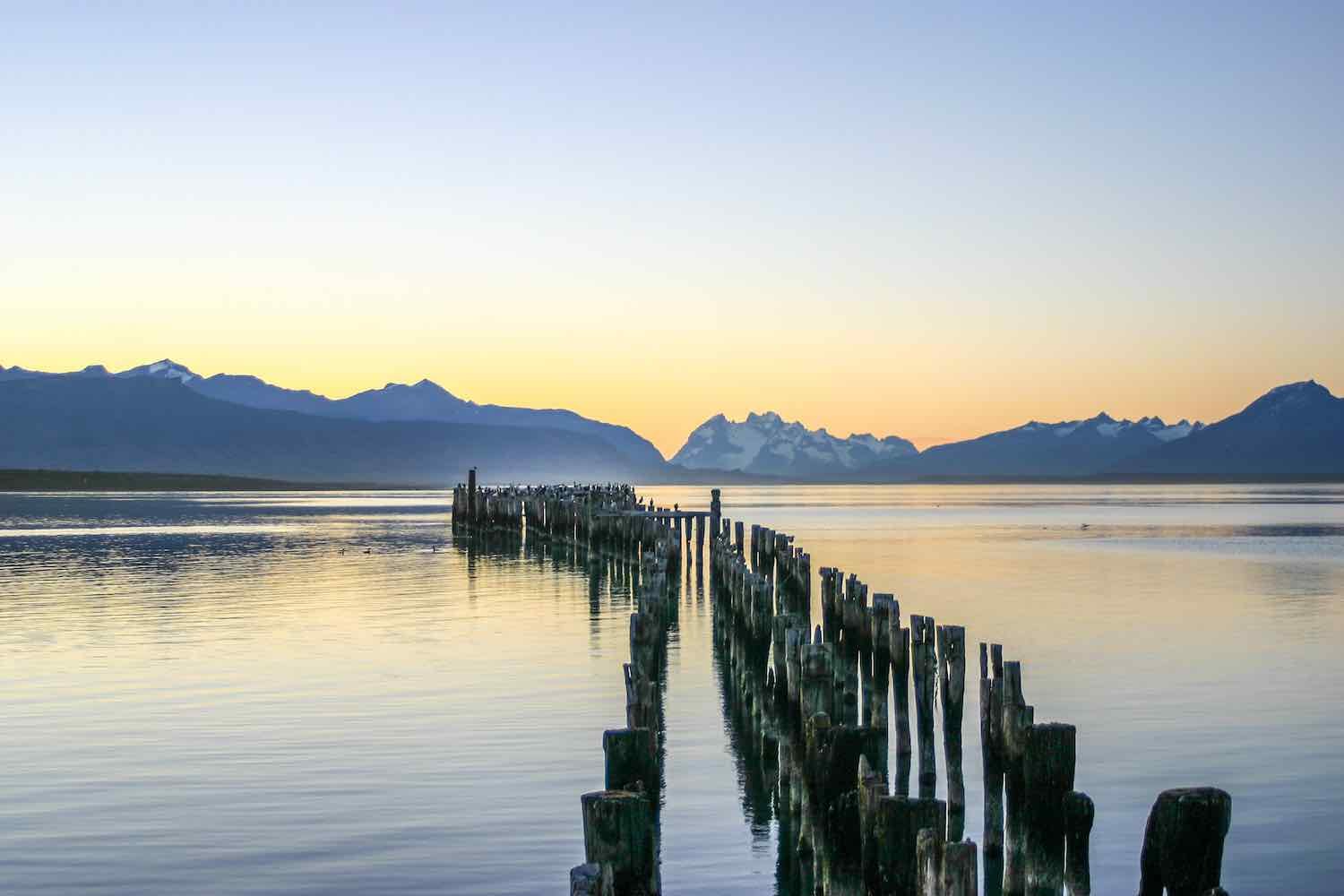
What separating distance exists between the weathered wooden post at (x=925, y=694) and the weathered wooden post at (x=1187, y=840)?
6647 mm

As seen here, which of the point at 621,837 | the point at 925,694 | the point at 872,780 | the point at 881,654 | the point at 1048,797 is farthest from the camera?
the point at 881,654

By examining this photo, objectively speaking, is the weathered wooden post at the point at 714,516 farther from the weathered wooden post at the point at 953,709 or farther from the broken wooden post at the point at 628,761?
the broken wooden post at the point at 628,761

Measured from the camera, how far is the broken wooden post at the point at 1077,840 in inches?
394

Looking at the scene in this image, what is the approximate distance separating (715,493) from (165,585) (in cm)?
1987

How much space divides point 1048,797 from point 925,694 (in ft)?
17.0

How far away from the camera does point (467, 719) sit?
19.3 meters

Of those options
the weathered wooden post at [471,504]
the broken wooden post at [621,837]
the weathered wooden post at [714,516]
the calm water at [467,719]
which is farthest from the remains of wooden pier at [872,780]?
the weathered wooden post at [471,504]

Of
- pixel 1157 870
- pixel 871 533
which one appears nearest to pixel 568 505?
pixel 871 533

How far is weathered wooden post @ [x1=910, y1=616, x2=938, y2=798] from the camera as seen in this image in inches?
614

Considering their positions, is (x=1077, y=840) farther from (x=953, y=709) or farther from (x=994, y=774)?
(x=953, y=709)

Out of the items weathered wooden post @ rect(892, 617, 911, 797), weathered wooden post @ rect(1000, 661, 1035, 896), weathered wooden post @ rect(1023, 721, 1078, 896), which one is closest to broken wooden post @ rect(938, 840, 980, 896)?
weathered wooden post @ rect(1023, 721, 1078, 896)

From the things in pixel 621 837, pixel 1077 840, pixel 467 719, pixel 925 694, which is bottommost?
pixel 467 719

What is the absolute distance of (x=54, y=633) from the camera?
27547 mm

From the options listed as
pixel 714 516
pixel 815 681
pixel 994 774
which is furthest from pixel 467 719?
pixel 714 516
